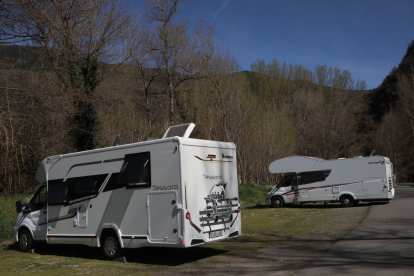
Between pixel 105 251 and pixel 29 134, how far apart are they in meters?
11.3

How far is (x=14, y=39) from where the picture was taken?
12172 mm

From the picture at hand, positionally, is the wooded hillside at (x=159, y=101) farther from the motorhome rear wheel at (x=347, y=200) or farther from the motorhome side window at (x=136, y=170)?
the motorhome rear wheel at (x=347, y=200)

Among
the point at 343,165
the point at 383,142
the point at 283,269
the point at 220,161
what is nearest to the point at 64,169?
the point at 220,161

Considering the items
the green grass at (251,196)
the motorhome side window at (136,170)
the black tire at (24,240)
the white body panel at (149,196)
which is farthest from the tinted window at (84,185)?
the green grass at (251,196)

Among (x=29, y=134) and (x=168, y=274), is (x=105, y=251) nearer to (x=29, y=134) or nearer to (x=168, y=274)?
(x=168, y=274)

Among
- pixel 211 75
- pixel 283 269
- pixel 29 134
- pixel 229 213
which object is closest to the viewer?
pixel 283 269

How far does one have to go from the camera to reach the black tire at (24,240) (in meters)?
13.9

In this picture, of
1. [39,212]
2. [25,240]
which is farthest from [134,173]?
[25,240]

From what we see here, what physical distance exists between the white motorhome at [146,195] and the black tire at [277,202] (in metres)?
16.3

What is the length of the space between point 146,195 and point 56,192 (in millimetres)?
3428

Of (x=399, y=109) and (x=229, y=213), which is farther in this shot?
(x=399, y=109)

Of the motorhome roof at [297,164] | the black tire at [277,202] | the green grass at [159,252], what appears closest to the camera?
the green grass at [159,252]

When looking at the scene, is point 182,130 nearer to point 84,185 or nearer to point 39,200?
point 84,185

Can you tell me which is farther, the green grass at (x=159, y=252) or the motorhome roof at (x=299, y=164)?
the motorhome roof at (x=299, y=164)
